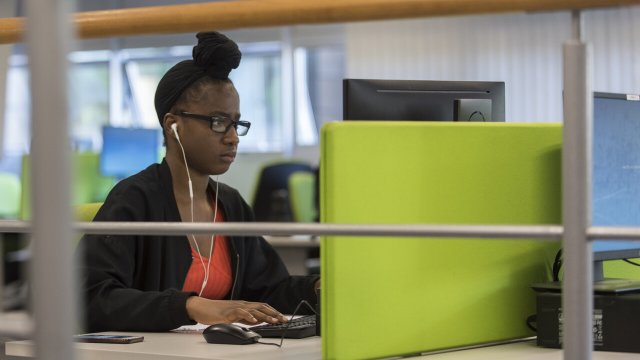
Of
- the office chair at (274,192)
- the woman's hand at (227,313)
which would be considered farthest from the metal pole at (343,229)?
the office chair at (274,192)

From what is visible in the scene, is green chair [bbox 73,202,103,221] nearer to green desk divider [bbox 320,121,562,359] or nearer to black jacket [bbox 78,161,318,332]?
black jacket [bbox 78,161,318,332]

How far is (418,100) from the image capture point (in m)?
1.93

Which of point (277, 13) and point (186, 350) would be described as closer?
point (277, 13)

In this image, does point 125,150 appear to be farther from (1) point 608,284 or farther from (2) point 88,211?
(1) point 608,284

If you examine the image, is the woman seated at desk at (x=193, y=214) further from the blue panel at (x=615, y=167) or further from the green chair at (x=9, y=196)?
the green chair at (x=9, y=196)

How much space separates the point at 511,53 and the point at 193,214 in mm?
4841

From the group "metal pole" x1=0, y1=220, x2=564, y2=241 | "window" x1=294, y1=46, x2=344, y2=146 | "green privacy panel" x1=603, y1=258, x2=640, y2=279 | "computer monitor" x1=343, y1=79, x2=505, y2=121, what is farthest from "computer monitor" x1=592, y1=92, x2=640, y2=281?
"window" x1=294, y1=46, x2=344, y2=146

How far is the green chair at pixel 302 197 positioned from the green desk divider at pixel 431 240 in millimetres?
4502

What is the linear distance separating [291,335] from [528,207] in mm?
466

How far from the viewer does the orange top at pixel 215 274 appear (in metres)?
2.21

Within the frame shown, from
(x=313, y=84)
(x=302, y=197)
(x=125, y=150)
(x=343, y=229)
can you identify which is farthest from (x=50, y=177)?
(x=313, y=84)

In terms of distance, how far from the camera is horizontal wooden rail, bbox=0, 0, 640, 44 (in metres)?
1.09

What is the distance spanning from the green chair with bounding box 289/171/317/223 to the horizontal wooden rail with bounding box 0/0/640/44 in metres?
4.96

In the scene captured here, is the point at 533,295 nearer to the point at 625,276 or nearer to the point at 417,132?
the point at 625,276
